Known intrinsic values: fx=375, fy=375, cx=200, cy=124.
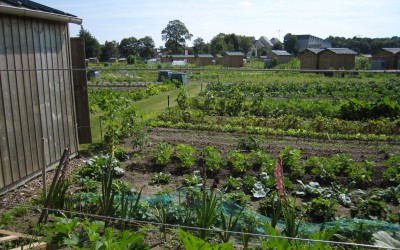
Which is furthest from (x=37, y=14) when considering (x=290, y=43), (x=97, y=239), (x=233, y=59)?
(x=290, y=43)

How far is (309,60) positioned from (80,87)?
118 feet

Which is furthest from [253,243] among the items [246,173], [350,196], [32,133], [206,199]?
[32,133]

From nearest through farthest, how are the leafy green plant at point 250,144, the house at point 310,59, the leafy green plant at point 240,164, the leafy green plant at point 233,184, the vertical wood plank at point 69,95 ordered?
the leafy green plant at point 233,184, the leafy green plant at point 240,164, the vertical wood plank at point 69,95, the leafy green plant at point 250,144, the house at point 310,59

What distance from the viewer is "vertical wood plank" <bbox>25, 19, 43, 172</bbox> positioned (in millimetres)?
6457

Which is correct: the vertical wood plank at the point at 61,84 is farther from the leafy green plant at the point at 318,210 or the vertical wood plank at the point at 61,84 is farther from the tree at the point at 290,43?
the tree at the point at 290,43

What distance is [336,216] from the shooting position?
506 centimetres

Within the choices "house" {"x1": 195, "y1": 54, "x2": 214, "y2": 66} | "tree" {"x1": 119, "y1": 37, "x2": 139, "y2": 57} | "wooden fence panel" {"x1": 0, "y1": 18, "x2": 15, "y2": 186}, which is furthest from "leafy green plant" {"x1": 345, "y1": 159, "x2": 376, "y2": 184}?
"tree" {"x1": 119, "y1": 37, "x2": 139, "y2": 57}

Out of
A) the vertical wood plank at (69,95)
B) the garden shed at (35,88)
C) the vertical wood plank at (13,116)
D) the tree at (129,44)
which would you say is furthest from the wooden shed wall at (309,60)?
the tree at (129,44)

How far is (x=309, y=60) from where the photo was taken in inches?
1602

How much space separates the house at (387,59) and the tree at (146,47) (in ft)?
189

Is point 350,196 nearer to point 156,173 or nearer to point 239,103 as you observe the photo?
point 156,173

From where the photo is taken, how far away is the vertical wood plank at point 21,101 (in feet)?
20.0

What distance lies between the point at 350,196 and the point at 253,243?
227 centimetres

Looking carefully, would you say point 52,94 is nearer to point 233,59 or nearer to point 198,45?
point 233,59
